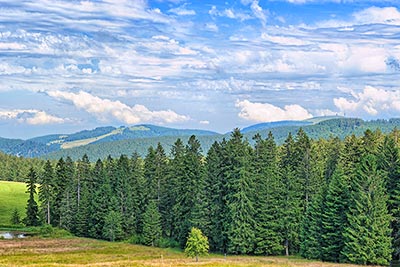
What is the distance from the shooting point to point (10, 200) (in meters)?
144

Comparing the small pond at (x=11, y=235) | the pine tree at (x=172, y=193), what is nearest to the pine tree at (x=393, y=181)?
the pine tree at (x=172, y=193)

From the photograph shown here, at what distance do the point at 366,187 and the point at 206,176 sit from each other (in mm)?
26927

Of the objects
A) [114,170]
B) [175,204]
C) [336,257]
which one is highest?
[114,170]

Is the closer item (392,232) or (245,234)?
(392,232)

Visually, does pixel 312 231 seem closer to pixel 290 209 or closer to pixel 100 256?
pixel 290 209

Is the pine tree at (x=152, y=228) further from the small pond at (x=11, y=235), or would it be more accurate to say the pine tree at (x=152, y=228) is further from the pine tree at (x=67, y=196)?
the small pond at (x=11, y=235)

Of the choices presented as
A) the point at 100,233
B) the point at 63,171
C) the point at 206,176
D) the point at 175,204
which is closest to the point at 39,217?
the point at 63,171

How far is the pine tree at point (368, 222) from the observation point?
6025 cm

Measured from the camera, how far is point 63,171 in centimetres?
11188

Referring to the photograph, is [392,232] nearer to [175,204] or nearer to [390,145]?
[390,145]

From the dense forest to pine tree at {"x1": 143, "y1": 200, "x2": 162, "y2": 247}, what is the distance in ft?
0.67

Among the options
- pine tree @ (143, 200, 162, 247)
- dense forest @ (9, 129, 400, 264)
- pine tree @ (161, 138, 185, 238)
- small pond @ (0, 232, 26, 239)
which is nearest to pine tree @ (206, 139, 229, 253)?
dense forest @ (9, 129, 400, 264)

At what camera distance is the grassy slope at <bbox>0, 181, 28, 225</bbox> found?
126 metres

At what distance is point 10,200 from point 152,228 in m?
73.0
